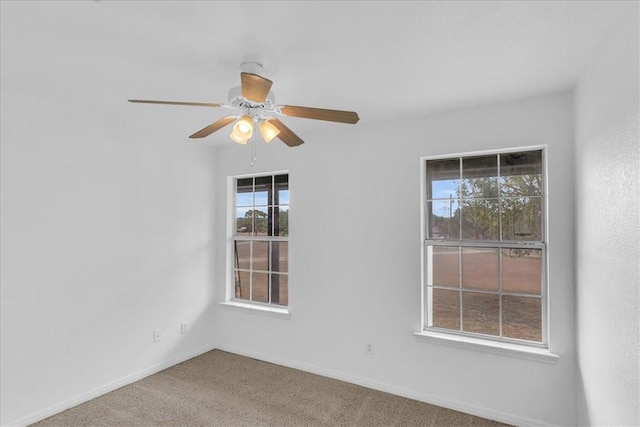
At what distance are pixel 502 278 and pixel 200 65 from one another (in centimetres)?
272

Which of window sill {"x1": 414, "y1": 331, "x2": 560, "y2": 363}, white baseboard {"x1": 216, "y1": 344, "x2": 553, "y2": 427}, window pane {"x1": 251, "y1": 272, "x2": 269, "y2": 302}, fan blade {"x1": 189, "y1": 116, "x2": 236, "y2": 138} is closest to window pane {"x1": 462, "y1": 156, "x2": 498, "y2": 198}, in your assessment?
window sill {"x1": 414, "y1": 331, "x2": 560, "y2": 363}

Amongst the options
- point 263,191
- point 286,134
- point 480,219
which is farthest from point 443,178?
point 263,191

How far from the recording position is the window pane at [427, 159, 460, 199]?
2941 mm

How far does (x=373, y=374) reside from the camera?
3135 millimetres

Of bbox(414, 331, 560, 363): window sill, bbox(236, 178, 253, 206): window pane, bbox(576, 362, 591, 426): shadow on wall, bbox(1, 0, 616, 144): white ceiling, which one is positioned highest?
bbox(1, 0, 616, 144): white ceiling

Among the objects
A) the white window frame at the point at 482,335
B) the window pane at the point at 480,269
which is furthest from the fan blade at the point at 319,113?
the window pane at the point at 480,269

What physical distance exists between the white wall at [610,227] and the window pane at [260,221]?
2980mm

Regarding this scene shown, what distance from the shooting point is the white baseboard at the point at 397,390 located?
2545 mm

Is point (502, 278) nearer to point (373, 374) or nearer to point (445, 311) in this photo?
point (445, 311)

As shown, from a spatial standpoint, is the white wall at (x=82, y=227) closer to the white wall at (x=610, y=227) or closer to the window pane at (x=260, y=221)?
the window pane at (x=260, y=221)

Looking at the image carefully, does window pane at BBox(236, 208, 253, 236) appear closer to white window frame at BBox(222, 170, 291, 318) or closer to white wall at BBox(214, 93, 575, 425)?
white window frame at BBox(222, 170, 291, 318)

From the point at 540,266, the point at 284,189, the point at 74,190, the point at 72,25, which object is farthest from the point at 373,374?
the point at 72,25

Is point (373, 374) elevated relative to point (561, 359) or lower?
lower

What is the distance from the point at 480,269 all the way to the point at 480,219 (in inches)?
16.6
